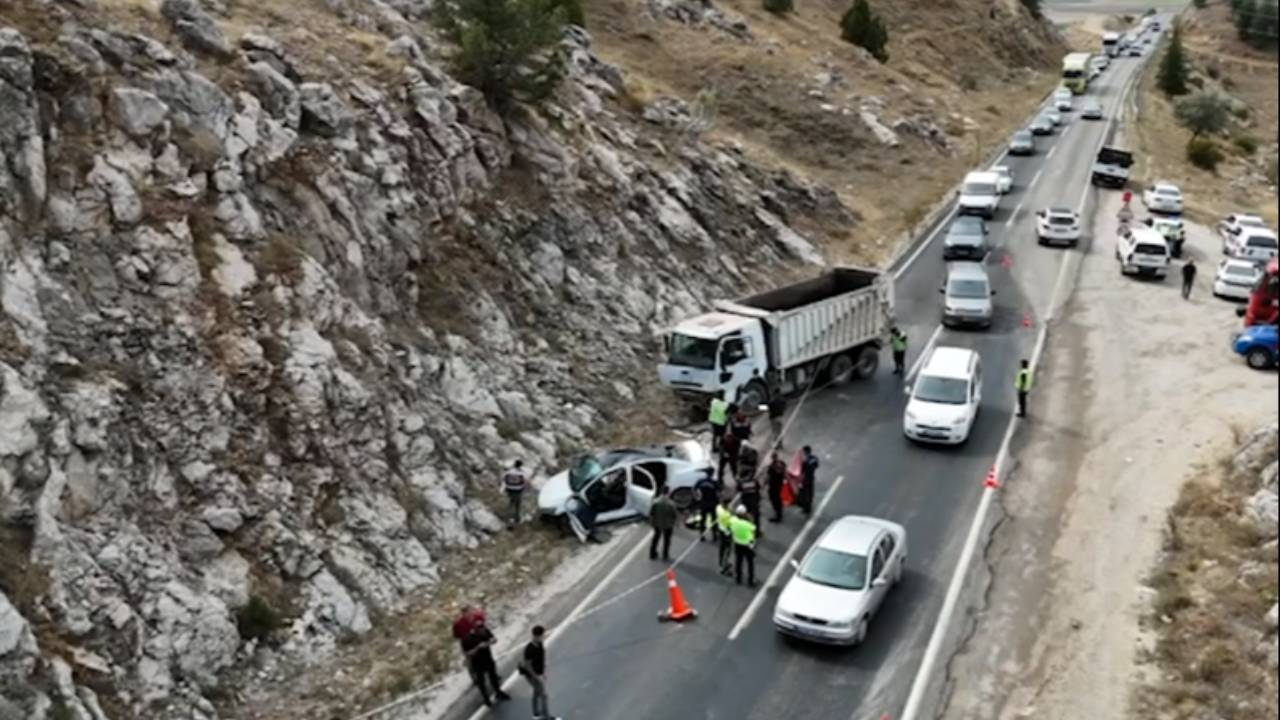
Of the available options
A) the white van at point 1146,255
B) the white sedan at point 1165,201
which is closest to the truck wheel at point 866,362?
the white van at point 1146,255

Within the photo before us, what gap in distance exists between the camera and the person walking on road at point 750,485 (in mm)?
21469

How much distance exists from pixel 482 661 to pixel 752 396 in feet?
40.3

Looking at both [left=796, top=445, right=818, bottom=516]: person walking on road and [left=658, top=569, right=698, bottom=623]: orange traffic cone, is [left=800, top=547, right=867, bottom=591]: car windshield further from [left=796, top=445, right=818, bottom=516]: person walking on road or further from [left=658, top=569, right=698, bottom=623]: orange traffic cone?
[left=796, top=445, right=818, bottom=516]: person walking on road

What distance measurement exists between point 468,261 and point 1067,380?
16286mm

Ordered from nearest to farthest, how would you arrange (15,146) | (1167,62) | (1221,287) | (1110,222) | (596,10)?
(15,146) < (1221,287) < (1110,222) < (596,10) < (1167,62)

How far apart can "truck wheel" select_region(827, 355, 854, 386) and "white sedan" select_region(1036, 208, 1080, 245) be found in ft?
64.9

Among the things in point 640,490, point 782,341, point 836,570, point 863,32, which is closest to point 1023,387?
point 782,341

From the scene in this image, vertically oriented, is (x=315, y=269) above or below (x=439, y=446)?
above

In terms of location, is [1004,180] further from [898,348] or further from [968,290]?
[898,348]

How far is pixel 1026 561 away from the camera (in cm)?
2117

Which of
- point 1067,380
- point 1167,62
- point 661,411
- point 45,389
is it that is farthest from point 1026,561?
point 1167,62

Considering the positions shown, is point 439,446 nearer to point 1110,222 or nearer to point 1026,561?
point 1026,561

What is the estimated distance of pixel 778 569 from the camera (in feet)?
68.5

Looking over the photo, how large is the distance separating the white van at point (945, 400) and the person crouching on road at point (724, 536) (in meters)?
7.27
